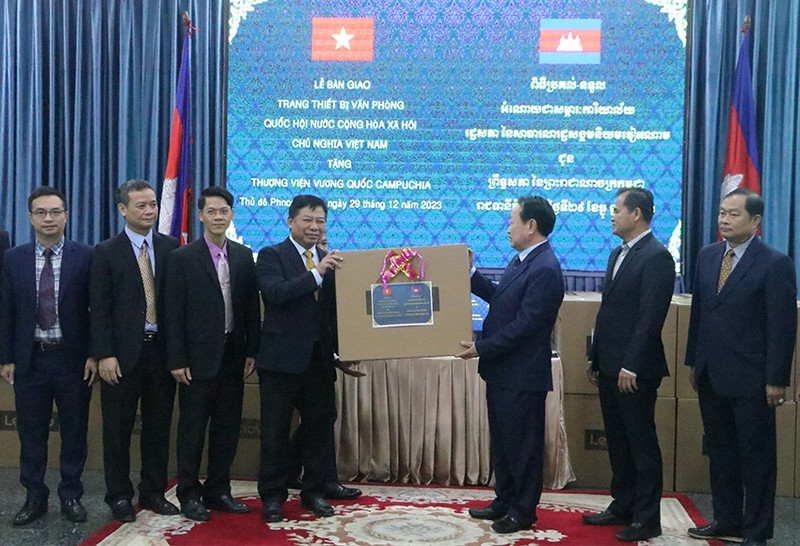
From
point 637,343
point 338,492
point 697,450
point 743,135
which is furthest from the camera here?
point 743,135

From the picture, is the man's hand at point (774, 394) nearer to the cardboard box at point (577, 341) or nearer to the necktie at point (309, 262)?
the cardboard box at point (577, 341)

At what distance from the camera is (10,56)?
534cm

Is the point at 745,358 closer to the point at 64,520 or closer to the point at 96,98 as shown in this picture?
the point at 64,520

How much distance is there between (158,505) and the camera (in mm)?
3689

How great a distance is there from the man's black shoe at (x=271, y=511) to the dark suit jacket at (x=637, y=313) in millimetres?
1428

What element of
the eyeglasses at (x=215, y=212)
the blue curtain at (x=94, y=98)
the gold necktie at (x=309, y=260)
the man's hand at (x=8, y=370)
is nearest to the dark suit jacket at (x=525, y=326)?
the gold necktie at (x=309, y=260)

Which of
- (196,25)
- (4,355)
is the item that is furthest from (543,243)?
(196,25)

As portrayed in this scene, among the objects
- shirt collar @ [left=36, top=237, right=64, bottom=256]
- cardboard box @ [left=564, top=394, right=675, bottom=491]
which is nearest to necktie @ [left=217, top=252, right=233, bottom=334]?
shirt collar @ [left=36, top=237, right=64, bottom=256]

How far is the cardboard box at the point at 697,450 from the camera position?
439cm

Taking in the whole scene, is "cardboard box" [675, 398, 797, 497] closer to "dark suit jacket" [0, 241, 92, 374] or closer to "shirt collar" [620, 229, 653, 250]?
"shirt collar" [620, 229, 653, 250]

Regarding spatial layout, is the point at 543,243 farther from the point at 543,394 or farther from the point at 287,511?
the point at 287,511

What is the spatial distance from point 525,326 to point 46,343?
192 centimetres

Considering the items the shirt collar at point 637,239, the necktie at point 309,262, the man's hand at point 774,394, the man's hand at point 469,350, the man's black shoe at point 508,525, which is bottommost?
the man's black shoe at point 508,525

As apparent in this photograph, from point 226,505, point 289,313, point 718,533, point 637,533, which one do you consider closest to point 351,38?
point 289,313
